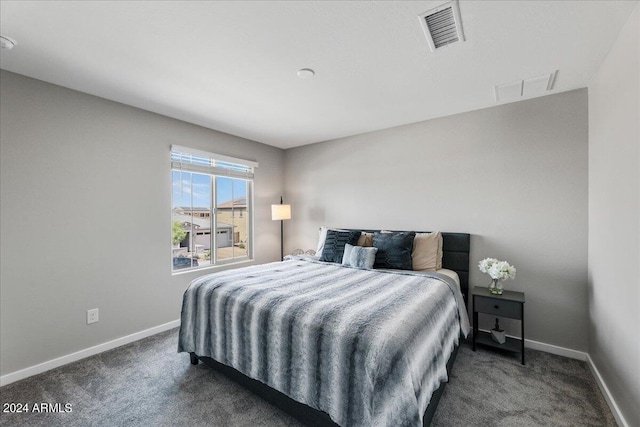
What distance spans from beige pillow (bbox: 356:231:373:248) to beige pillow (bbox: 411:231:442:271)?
1.70ft

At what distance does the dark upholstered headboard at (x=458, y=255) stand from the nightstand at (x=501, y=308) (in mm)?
227

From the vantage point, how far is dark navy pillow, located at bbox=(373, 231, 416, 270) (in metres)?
2.85

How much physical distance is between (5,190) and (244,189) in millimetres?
2450

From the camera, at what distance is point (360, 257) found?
2.92 m

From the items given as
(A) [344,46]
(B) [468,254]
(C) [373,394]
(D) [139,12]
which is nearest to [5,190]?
(D) [139,12]

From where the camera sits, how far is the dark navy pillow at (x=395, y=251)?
2.85 meters

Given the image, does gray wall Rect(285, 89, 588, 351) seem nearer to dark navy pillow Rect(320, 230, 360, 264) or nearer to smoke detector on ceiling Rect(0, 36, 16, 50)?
dark navy pillow Rect(320, 230, 360, 264)

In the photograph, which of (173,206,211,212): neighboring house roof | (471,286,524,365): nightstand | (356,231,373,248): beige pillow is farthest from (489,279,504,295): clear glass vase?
(173,206,211,212): neighboring house roof

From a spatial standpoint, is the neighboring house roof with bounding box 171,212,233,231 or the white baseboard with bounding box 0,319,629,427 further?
the neighboring house roof with bounding box 171,212,233,231

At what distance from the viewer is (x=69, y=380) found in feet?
7.17

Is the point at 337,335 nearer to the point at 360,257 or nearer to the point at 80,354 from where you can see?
the point at 360,257

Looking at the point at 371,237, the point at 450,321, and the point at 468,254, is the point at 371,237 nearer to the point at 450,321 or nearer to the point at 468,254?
the point at 468,254

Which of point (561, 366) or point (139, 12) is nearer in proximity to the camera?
point (139, 12)

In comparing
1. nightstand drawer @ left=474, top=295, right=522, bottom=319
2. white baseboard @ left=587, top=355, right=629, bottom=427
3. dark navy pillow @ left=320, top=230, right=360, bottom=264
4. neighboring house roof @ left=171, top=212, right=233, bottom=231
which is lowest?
white baseboard @ left=587, top=355, right=629, bottom=427
